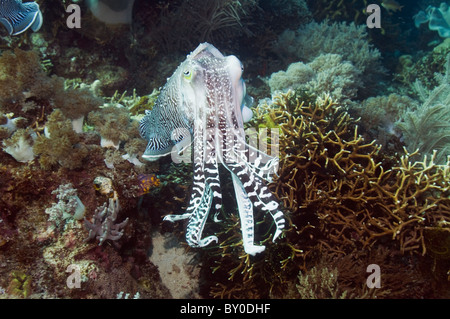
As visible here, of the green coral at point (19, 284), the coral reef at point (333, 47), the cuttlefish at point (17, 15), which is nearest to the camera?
the green coral at point (19, 284)

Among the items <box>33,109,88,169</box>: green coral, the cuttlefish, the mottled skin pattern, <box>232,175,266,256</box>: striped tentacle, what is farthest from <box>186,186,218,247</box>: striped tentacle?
the cuttlefish

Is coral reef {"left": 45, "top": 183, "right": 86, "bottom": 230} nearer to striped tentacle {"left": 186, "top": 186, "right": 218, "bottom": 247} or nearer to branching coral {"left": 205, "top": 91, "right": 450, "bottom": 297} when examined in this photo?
striped tentacle {"left": 186, "top": 186, "right": 218, "bottom": 247}

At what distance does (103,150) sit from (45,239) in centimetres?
147

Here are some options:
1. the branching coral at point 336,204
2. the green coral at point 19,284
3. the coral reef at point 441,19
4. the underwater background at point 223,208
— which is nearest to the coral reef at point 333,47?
the underwater background at point 223,208

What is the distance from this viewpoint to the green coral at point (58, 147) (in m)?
→ 3.70

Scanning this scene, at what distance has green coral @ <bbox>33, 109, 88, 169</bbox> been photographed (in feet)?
12.1

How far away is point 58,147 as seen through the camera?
3.69 m

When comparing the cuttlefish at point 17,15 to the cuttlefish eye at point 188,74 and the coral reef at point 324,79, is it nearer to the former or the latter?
the cuttlefish eye at point 188,74

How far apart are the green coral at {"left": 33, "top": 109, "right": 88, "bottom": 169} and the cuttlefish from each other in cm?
225

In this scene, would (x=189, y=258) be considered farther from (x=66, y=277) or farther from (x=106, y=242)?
(x=66, y=277)

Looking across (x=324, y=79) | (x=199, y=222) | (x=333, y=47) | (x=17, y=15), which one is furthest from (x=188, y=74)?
(x=333, y=47)

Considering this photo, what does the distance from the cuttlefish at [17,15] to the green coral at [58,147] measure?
2.25 m

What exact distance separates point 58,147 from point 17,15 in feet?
9.82

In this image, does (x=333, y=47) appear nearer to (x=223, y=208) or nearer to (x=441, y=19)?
(x=223, y=208)
